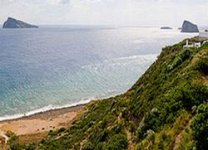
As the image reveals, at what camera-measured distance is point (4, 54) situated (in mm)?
168375

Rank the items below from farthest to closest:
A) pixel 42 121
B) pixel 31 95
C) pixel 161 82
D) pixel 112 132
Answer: pixel 31 95 < pixel 42 121 < pixel 161 82 < pixel 112 132

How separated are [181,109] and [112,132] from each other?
8.24m

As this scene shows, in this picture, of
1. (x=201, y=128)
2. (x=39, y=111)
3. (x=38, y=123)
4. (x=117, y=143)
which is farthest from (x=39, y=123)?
(x=201, y=128)

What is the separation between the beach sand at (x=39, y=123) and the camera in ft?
200

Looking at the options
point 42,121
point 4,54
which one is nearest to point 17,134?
point 42,121

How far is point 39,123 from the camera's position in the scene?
218 ft

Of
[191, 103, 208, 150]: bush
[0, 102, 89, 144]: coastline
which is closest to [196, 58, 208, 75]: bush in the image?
[191, 103, 208, 150]: bush

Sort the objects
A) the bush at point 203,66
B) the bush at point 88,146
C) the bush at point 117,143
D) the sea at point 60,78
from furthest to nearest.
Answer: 1. the sea at point 60,78
2. the bush at point 88,146
3. the bush at point 203,66
4. the bush at point 117,143

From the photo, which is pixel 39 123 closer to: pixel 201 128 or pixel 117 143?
pixel 117 143

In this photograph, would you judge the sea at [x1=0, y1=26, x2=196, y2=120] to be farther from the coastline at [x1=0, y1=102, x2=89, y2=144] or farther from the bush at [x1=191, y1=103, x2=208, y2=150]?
the bush at [x1=191, y1=103, x2=208, y2=150]

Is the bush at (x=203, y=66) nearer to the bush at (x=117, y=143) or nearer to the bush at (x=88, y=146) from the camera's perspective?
the bush at (x=117, y=143)

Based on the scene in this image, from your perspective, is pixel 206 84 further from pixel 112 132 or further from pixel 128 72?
pixel 128 72

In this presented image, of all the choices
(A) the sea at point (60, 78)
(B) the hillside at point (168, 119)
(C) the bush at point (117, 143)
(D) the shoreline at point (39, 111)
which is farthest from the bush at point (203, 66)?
(A) the sea at point (60, 78)

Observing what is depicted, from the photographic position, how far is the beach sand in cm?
6090
